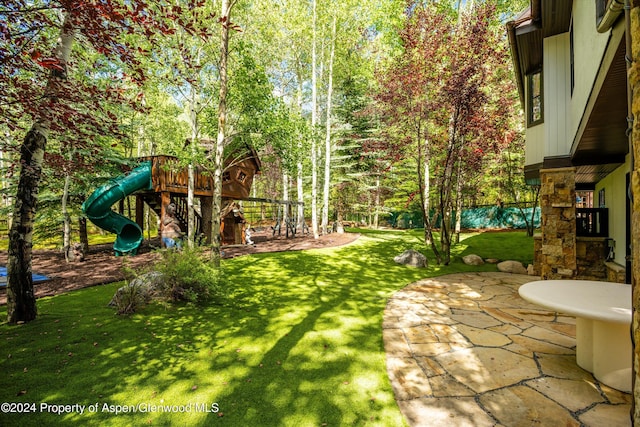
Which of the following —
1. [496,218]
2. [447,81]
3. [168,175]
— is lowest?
[496,218]

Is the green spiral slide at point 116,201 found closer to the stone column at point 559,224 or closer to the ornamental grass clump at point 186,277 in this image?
the ornamental grass clump at point 186,277

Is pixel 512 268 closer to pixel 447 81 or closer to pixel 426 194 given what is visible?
pixel 426 194

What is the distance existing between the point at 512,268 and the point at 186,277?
9.19m

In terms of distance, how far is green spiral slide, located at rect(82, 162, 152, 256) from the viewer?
10.5m

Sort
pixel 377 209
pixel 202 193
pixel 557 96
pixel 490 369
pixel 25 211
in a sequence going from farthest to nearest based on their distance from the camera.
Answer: pixel 377 209, pixel 202 193, pixel 557 96, pixel 25 211, pixel 490 369

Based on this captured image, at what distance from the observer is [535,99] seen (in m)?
7.96

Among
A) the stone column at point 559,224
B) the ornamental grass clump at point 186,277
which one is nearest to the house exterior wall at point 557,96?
the stone column at point 559,224

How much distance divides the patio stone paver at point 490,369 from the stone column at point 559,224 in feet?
5.95

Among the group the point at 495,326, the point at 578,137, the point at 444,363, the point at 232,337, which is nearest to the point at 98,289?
the point at 232,337

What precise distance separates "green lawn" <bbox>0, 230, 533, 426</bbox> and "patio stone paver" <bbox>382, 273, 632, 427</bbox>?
0.99 ft

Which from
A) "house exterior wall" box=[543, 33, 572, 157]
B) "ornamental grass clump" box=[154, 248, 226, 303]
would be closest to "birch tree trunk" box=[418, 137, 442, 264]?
"house exterior wall" box=[543, 33, 572, 157]

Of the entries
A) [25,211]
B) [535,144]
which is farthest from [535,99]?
[25,211]

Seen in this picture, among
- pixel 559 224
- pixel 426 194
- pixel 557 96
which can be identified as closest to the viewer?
pixel 559 224

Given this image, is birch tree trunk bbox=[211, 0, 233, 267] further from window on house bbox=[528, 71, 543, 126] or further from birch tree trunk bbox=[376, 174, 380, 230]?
birch tree trunk bbox=[376, 174, 380, 230]
